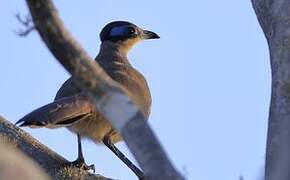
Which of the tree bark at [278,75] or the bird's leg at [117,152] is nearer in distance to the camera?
the tree bark at [278,75]

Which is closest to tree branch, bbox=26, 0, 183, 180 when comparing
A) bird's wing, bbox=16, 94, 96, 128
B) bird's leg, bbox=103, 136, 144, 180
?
bird's wing, bbox=16, 94, 96, 128

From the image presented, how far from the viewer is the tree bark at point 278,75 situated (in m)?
3.15

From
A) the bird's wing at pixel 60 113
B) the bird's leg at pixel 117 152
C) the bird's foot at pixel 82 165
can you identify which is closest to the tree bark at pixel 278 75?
the bird's wing at pixel 60 113

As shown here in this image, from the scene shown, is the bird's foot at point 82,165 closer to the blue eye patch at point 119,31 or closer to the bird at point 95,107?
the bird at point 95,107

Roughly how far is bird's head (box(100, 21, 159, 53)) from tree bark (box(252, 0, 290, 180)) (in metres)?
4.06

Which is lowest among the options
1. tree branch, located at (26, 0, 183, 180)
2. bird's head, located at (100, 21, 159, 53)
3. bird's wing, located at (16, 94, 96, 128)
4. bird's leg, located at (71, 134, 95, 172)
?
bird's leg, located at (71, 134, 95, 172)

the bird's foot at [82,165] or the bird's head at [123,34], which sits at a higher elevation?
the bird's head at [123,34]

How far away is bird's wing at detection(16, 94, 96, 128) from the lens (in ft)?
18.3

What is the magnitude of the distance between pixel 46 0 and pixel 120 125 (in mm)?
443

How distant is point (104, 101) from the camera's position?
110 inches

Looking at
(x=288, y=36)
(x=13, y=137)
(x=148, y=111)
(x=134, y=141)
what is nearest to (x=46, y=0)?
(x=134, y=141)

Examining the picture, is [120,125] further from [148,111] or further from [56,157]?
[148,111]

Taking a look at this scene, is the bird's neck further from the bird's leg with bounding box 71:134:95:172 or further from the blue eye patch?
the bird's leg with bounding box 71:134:95:172

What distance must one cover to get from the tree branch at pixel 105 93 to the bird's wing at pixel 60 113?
2.62 metres
